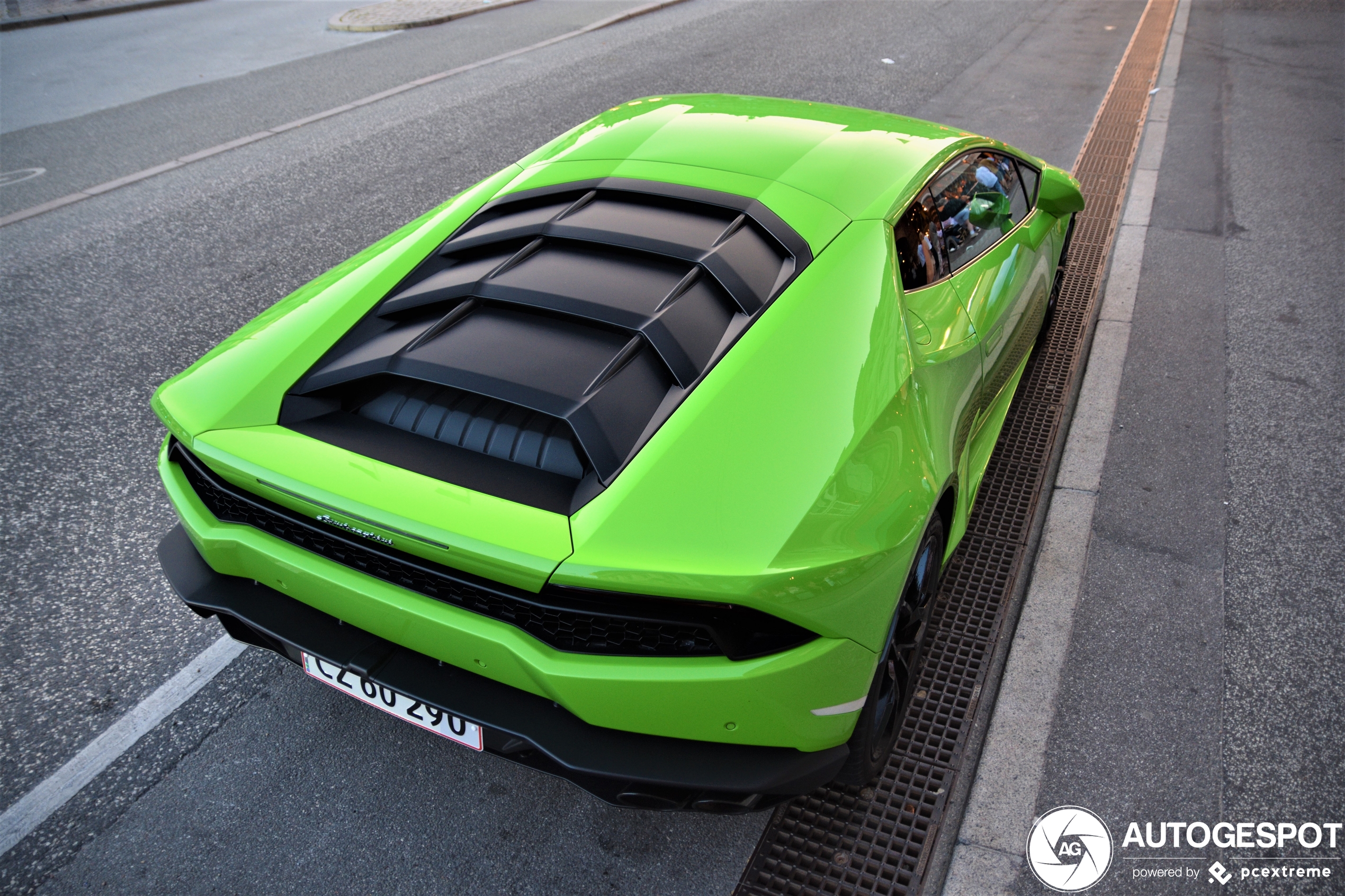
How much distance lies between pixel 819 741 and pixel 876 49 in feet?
34.1

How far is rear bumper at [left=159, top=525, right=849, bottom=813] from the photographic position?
5.96 feet

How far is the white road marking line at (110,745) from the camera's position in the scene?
2344 millimetres

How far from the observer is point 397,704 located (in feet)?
6.83

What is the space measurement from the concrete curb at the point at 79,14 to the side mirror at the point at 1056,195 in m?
15.1

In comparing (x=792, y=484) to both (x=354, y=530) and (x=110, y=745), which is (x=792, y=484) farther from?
(x=110, y=745)

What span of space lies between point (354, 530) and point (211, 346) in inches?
129

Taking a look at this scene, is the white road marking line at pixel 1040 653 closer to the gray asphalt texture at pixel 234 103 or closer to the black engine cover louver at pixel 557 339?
the black engine cover louver at pixel 557 339

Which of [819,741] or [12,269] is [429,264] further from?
[12,269]

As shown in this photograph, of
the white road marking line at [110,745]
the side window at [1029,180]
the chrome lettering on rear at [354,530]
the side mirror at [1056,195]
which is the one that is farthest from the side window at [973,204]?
the white road marking line at [110,745]

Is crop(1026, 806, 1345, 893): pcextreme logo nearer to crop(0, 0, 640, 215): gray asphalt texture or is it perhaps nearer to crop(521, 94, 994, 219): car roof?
crop(521, 94, 994, 219): car roof

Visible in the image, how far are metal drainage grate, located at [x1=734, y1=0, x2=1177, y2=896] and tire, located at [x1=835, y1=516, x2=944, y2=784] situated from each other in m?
0.12

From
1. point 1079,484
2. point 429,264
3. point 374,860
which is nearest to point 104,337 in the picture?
point 429,264

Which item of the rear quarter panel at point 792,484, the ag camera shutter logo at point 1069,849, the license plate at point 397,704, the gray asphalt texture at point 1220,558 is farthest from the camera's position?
the gray asphalt texture at point 1220,558

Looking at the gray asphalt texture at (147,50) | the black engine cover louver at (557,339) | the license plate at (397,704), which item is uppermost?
the black engine cover louver at (557,339)
